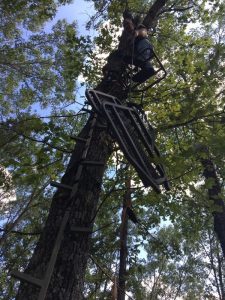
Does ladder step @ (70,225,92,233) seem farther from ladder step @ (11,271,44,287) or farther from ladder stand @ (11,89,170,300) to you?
ladder step @ (11,271,44,287)

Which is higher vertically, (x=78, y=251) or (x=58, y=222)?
(x=58, y=222)

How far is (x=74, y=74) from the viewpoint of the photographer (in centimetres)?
689

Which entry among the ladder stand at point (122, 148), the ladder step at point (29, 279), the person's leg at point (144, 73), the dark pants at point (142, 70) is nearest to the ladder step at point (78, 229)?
the ladder stand at point (122, 148)

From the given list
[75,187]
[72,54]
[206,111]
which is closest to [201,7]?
[72,54]

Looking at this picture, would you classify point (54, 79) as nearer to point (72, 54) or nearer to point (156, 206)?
point (72, 54)

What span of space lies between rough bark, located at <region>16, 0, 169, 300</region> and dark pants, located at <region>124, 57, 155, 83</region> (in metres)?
1.96

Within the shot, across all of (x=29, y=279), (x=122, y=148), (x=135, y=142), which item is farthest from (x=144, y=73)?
(x=29, y=279)

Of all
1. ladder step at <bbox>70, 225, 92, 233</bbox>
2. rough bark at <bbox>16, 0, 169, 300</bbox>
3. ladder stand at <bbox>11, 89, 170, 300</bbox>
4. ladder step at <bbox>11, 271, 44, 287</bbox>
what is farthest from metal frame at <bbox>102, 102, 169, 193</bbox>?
ladder step at <bbox>11, 271, 44, 287</bbox>

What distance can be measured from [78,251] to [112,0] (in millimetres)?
6394

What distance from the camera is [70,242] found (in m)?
2.92

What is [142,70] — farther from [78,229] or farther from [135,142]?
[78,229]

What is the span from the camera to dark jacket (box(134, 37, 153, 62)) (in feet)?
16.4

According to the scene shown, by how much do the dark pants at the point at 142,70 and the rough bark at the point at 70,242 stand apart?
1.96m

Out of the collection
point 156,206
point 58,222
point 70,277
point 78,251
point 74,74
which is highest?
point 74,74
